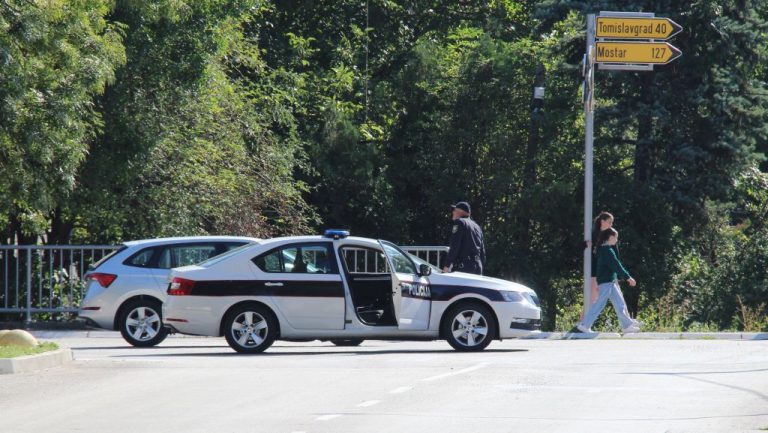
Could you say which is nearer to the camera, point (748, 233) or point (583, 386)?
point (583, 386)

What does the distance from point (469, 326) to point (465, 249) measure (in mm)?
2530

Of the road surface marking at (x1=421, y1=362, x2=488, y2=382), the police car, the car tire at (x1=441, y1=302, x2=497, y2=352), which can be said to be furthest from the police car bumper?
the road surface marking at (x1=421, y1=362, x2=488, y2=382)

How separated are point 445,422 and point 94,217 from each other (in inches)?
621

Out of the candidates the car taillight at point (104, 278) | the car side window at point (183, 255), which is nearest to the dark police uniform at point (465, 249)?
the car side window at point (183, 255)

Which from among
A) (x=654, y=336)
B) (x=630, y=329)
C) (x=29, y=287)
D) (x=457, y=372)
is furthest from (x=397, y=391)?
(x=29, y=287)

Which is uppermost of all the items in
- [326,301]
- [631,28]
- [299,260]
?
[631,28]

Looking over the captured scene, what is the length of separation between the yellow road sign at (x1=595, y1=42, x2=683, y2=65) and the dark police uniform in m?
4.02

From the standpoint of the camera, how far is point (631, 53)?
20734 mm

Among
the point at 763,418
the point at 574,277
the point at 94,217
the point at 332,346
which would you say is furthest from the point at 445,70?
the point at 763,418

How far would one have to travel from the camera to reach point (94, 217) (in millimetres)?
24422

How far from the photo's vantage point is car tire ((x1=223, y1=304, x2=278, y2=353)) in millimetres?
16125

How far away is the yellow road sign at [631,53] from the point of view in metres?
20.5

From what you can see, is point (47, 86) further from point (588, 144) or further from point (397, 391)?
point (397, 391)

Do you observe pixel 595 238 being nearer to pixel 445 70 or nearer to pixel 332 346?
pixel 332 346
